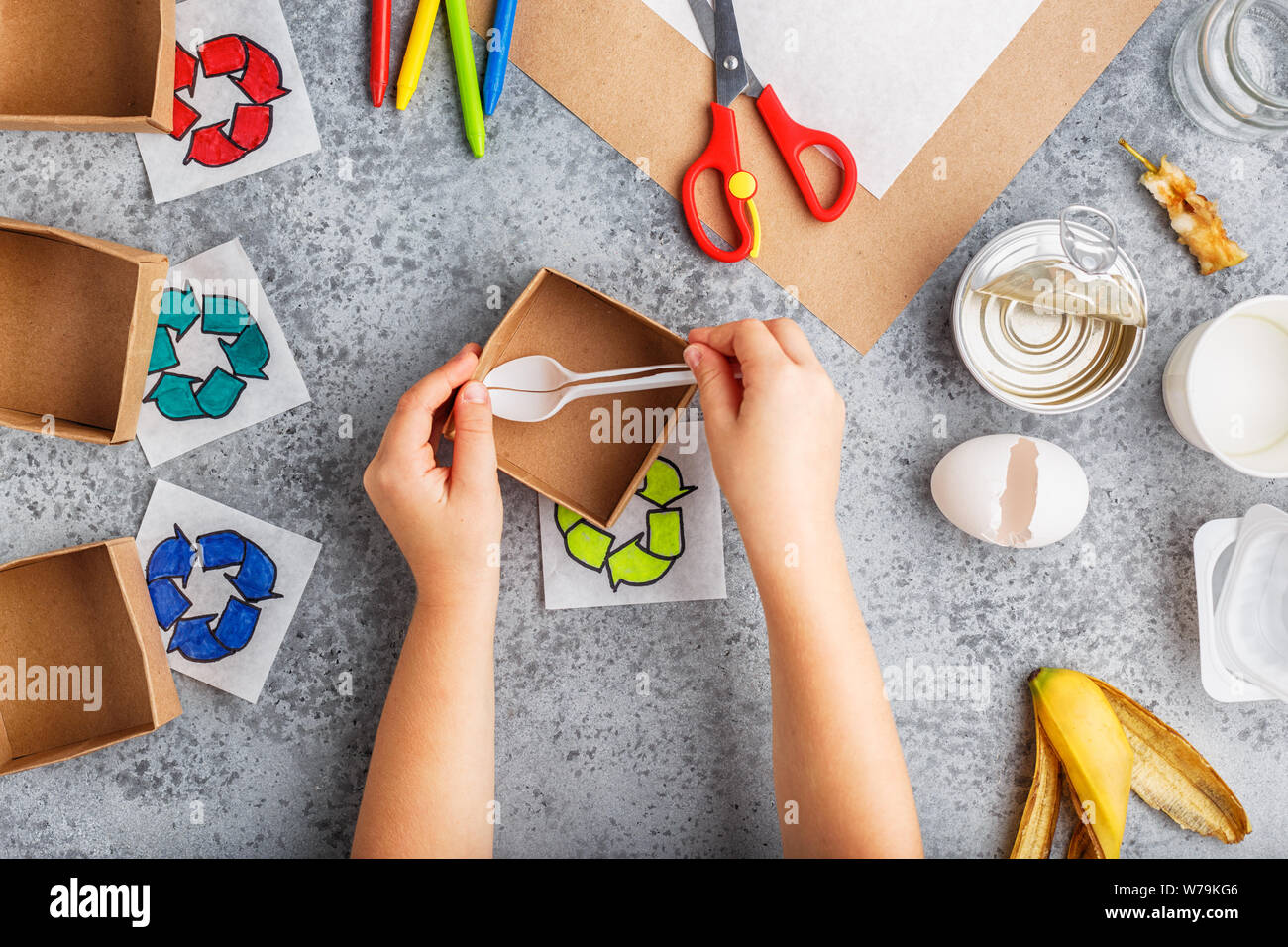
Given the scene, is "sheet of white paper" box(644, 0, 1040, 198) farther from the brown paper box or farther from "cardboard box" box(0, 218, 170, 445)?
"cardboard box" box(0, 218, 170, 445)

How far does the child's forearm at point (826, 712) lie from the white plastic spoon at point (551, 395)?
6.2 inches

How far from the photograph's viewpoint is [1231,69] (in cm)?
75

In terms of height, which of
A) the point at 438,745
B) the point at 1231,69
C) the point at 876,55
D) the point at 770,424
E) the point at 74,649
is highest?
the point at 1231,69

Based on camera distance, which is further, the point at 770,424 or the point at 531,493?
the point at 531,493

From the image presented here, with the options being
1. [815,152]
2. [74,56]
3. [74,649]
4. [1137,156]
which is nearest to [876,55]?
[815,152]

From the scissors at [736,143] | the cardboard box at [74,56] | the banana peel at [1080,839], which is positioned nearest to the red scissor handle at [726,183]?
the scissors at [736,143]

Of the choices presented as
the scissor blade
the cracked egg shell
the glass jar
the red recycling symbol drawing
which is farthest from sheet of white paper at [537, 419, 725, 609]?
the glass jar

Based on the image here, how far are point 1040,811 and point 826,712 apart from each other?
0.25 meters

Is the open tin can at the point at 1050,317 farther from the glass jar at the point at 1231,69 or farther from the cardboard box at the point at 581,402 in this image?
the cardboard box at the point at 581,402

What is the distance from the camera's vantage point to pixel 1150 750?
77 cm

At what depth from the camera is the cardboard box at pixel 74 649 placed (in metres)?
0.74

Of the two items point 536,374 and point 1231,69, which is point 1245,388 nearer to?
point 1231,69
